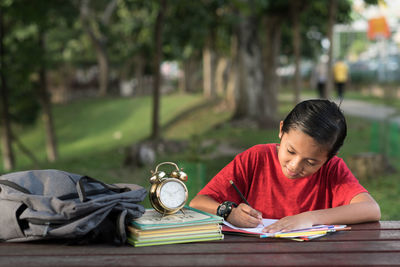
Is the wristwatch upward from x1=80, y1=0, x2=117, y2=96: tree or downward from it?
→ downward

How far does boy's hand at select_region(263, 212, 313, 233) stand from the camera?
2150 mm

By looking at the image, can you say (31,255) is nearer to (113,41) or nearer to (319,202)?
(319,202)

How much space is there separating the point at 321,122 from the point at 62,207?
3.72 feet

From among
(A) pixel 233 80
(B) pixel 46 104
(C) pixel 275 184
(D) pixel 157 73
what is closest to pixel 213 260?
(C) pixel 275 184

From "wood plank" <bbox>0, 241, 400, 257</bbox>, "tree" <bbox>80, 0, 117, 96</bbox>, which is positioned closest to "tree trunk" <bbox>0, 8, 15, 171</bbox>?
"tree" <bbox>80, 0, 117, 96</bbox>

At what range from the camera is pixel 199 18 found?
15922mm

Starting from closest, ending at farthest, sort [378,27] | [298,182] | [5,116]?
[298,182] → [5,116] → [378,27]

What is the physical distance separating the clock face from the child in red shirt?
30 centimetres

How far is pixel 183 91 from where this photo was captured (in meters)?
30.9

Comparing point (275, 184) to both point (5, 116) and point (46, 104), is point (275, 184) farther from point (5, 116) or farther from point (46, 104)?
point (46, 104)

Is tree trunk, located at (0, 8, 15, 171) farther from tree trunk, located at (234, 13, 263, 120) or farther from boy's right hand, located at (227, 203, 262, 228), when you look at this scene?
boy's right hand, located at (227, 203, 262, 228)

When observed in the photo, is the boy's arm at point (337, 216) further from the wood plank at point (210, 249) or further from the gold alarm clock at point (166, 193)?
the gold alarm clock at point (166, 193)

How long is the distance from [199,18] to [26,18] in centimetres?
599

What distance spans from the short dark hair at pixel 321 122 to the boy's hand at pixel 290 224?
34 cm
